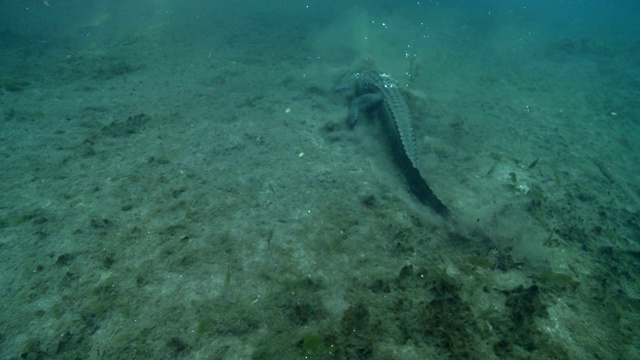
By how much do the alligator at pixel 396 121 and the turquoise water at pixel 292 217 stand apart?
226mm

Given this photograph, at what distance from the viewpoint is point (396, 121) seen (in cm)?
619

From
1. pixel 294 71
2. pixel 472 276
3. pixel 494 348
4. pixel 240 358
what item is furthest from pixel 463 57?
pixel 240 358

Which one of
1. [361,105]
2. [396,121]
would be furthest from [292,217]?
[361,105]

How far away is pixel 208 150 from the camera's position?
5.80 m

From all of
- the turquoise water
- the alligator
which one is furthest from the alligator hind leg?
the turquoise water

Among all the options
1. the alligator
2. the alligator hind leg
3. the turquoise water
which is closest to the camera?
the turquoise water

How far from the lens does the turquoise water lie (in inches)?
124

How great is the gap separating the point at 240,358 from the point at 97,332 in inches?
59.5

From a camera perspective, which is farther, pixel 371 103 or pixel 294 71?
pixel 294 71

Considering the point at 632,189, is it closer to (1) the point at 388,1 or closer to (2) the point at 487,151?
(2) the point at 487,151

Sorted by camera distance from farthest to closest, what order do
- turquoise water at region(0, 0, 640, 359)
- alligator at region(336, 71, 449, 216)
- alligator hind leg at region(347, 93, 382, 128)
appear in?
alligator hind leg at region(347, 93, 382, 128), alligator at region(336, 71, 449, 216), turquoise water at region(0, 0, 640, 359)

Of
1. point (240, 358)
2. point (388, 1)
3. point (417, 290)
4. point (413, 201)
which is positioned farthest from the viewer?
point (388, 1)

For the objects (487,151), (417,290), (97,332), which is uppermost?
(97,332)

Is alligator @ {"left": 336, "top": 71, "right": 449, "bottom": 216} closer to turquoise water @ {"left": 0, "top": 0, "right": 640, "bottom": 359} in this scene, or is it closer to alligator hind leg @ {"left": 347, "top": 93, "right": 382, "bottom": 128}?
alligator hind leg @ {"left": 347, "top": 93, "right": 382, "bottom": 128}
